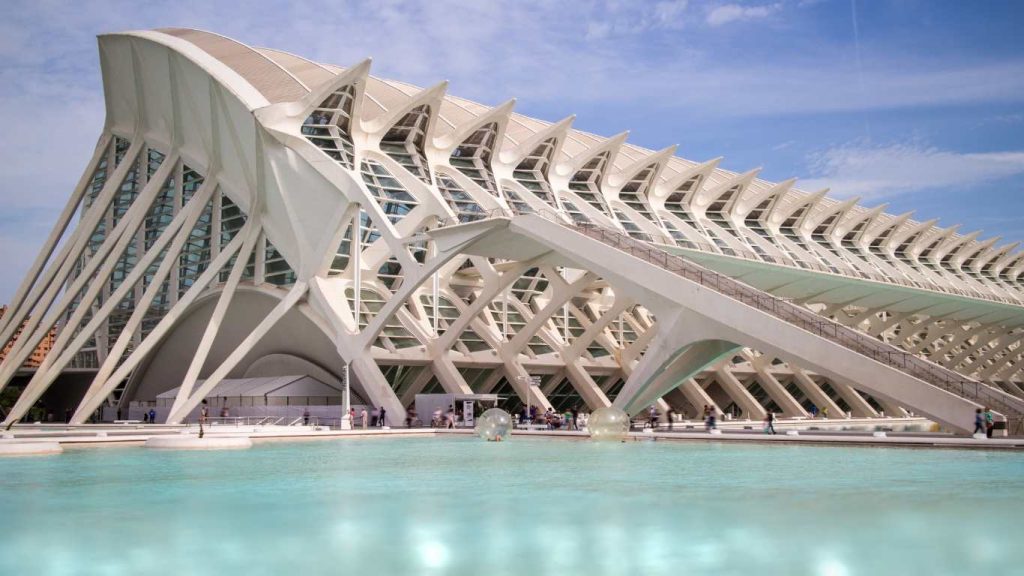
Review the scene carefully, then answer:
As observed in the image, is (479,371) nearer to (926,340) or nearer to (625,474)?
(625,474)

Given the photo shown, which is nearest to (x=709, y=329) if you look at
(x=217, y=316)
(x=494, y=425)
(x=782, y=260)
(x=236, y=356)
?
(x=494, y=425)

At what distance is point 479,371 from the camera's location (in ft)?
144

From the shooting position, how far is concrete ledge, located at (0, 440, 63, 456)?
22.2 m

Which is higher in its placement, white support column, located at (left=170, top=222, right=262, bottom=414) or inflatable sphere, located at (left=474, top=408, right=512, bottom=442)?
white support column, located at (left=170, top=222, right=262, bottom=414)

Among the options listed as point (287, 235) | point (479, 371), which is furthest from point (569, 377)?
point (287, 235)

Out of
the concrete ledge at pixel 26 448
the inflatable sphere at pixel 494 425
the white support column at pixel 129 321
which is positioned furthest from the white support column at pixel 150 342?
the inflatable sphere at pixel 494 425

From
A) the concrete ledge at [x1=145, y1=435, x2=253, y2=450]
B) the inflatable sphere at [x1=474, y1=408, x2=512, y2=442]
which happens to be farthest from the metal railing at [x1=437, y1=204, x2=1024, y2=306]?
the concrete ledge at [x1=145, y1=435, x2=253, y2=450]

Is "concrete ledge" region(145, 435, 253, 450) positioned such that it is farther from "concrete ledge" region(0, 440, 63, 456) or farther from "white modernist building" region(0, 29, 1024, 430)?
"white modernist building" region(0, 29, 1024, 430)

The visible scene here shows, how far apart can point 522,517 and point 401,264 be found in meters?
26.2

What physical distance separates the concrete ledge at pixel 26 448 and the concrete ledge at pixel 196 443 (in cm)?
249

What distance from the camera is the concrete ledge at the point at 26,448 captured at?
73.0 feet

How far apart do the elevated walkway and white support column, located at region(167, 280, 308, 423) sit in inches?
295

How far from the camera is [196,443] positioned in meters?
24.5

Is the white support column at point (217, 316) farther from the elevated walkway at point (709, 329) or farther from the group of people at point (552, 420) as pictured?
the group of people at point (552, 420)
